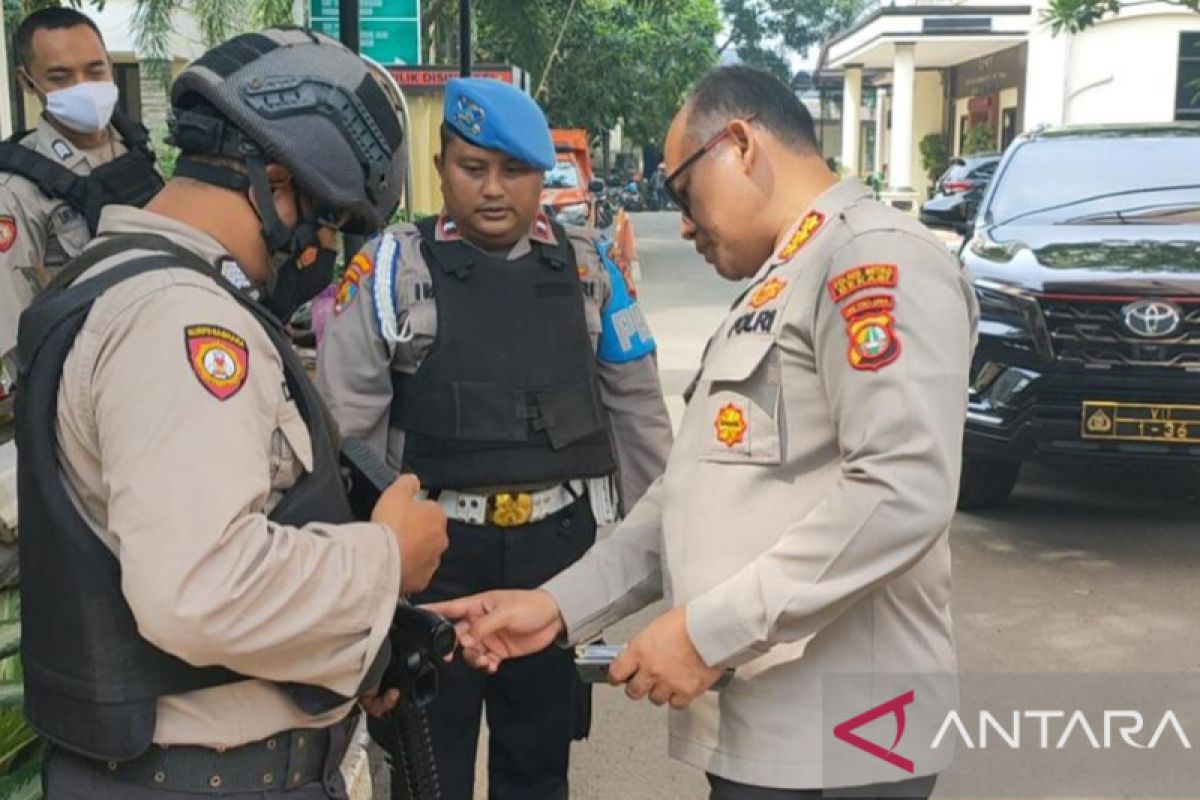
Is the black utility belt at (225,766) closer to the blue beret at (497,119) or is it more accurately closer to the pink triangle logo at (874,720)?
the pink triangle logo at (874,720)

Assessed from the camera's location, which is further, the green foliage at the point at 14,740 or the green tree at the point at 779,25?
the green tree at the point at 779,25

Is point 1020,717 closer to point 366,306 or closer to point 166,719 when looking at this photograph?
point 366,306

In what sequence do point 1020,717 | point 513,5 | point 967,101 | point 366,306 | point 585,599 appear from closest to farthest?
1. point 585,599
2. point 366,306
3. point 1020,717
4. point 513,5
5. point 967,101

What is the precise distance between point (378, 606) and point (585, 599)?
67 centimetres

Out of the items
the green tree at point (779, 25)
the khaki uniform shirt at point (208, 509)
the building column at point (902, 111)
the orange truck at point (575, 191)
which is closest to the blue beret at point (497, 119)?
the khaki uniform shirt at point (208, 509)

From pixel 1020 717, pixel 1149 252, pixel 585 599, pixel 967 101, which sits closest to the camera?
pixel 585 599

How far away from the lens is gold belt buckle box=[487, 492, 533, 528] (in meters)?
2.83

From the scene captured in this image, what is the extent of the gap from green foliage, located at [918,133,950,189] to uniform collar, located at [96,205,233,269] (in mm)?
34652

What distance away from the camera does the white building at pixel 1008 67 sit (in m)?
24.1

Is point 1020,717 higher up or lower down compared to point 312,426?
lower down

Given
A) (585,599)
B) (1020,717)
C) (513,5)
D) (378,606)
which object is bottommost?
(1020,717)

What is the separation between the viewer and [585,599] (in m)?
2.13

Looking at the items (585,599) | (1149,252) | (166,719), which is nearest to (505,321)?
(585,599)

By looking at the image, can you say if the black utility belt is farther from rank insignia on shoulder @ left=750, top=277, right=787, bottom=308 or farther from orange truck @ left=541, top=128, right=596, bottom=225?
orange truck @ left=541, top=128, right=596, bottom=225
